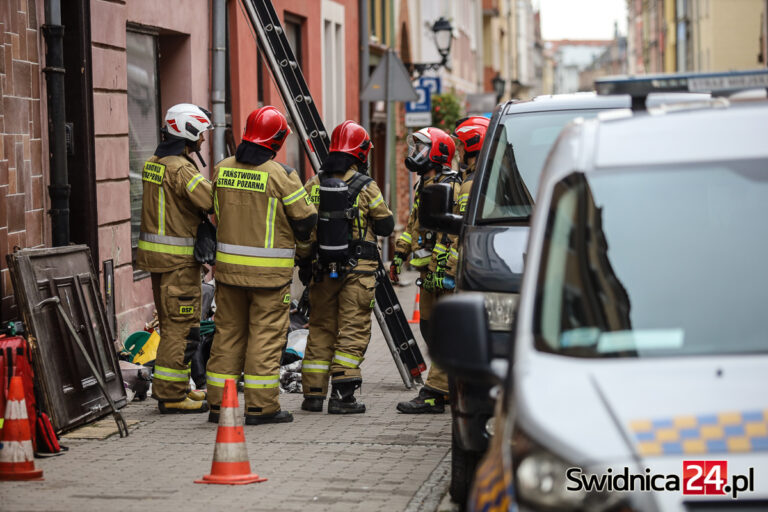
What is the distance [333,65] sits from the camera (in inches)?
858

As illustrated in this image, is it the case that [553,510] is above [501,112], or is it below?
below

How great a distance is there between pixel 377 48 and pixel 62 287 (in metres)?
17.8

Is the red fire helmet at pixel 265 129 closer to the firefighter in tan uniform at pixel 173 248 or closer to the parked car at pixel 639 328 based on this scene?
the firefighter in tan uniform at pixel 173 248

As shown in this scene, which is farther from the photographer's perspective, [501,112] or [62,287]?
[62,287]

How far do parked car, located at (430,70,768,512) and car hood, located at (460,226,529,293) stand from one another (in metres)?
2.06

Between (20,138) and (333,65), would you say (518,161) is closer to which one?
(20,138)

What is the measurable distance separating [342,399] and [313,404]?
0.24 metres

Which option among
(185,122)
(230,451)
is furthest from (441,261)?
(230,451)

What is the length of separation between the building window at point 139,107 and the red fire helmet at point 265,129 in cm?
403

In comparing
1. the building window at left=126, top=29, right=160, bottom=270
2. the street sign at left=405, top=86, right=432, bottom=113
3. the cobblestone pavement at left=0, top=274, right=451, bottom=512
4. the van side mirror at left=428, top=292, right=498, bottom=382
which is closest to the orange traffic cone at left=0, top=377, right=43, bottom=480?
the cobblestone pavement at left=0, top=274, right=451, bottom=512

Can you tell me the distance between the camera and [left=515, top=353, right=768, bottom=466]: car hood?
136 inches

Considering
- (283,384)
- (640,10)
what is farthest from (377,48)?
(640,10)

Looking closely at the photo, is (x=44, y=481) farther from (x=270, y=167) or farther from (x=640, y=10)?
(x=640, y=10)

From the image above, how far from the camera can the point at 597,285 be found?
13.9 ft
